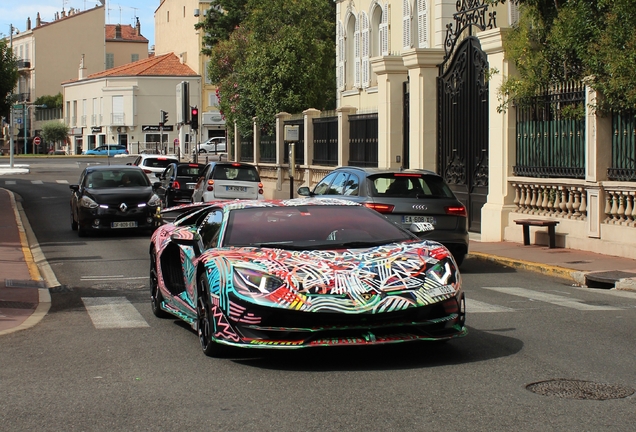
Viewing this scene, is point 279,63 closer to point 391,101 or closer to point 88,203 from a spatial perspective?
point 391,101

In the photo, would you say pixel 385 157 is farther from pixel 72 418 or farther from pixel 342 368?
pixel 72 418

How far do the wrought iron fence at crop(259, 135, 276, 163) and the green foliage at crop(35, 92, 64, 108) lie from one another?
227ft

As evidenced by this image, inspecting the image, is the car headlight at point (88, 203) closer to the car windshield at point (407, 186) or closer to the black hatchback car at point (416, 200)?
the black hatchback car at point (416, 200)

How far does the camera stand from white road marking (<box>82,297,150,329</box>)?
33.5ft

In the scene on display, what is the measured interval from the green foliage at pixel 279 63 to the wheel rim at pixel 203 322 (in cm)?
3257

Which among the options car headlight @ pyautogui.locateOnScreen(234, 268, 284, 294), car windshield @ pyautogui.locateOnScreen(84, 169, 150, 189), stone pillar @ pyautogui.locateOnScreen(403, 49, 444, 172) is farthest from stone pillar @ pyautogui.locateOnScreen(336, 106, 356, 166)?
car headlight @ pyautogui.locateOnScreen(234, 268, 284, 294)

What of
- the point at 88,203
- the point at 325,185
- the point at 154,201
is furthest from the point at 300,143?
the point at 325,185

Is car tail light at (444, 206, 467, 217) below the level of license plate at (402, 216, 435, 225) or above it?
above

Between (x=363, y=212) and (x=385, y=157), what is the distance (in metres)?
16.5

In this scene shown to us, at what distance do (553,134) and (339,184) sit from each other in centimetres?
510

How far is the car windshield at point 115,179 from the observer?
2366 centimetres

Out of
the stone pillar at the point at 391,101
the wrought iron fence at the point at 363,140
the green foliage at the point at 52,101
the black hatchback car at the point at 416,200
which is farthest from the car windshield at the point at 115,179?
the green foliage at the point at 52,101

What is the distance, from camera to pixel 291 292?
7406mm

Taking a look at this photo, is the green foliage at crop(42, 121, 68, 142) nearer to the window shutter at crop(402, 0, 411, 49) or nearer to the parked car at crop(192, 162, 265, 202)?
the window shutter at crop(402, 0, 411, 49)
